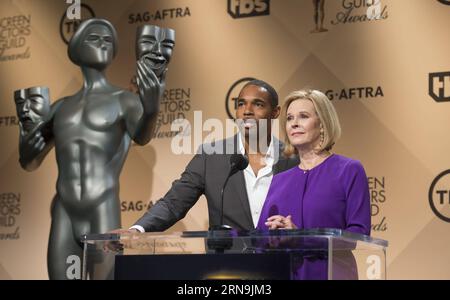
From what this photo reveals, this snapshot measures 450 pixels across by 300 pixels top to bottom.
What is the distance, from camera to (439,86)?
3.91 m

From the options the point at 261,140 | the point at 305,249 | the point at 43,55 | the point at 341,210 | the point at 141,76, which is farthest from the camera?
the point at 43,55

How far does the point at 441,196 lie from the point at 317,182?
1.66 metres

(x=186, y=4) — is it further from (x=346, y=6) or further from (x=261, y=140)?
(x=261, y=140)

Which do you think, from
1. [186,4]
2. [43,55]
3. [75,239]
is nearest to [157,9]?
[186,4]

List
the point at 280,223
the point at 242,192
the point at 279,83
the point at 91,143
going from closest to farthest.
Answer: the point at 280,223
the point at 242,192
the point at 91,143
the point at 279,83

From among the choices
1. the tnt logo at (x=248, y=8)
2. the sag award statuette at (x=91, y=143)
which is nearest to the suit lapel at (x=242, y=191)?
the sag award statuette at (x=91, y=143)

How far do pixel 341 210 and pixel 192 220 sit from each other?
2.27 m

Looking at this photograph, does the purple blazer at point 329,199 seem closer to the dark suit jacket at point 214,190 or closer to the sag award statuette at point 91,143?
the dark suit jacket at point 214,190

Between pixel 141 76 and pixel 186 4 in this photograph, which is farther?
pixel 186 4

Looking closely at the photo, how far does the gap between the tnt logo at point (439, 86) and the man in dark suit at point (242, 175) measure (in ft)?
2.92

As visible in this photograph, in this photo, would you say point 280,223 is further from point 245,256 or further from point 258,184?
point 258,184

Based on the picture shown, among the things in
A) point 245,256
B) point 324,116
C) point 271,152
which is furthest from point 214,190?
point 245,256

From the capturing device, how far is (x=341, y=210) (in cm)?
232

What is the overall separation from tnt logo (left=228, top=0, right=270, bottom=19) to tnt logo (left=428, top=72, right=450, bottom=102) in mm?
1050
